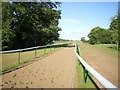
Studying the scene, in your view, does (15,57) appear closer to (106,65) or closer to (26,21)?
(106,65)

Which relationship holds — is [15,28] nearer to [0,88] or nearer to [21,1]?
[21,1]

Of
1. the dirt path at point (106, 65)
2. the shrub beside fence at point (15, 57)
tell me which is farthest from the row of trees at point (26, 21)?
the dirt path at point (106, 65)

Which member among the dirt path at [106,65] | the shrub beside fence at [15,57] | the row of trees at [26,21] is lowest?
the dirt path at [106,65]

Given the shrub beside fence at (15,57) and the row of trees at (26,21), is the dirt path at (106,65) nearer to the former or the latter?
the shrub beside fence at (15,57)

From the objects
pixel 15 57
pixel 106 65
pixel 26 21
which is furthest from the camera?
pixel 26 21

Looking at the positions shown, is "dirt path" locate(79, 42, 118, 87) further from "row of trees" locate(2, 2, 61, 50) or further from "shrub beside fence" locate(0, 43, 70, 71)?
"row of trees" locate(2, 2, 61, 50)

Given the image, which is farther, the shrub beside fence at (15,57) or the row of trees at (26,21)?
the row of trees at (26,21)

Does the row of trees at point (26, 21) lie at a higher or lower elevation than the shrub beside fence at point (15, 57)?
higher

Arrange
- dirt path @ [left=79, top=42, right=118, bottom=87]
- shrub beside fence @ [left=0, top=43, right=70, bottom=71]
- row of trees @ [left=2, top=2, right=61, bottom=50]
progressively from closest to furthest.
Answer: dirt path @ [left=79, top=42, right=118, bottom=87], shrub beside fence @ [left=0, top=43, right=70, bottom=71], row of trees @ [left=2, top=2, right=61, bottom=50]

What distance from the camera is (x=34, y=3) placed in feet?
80.7

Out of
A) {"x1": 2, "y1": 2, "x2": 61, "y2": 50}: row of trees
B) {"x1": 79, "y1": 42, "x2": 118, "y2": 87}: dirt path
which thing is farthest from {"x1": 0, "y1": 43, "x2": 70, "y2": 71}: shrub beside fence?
{"x1": 2, "y1": 2, "x2": 61, "y2": 50}: row of trees

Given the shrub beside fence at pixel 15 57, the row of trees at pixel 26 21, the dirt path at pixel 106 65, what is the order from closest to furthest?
the dirt path at pixel 106 65 < the shrub beside fence at pixel 15 57 < the row of trees at pixel 26 21

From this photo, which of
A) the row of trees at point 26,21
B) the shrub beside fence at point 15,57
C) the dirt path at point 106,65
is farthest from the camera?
the row of trees at point 26,21

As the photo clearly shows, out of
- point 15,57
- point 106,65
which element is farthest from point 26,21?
point 106,65
